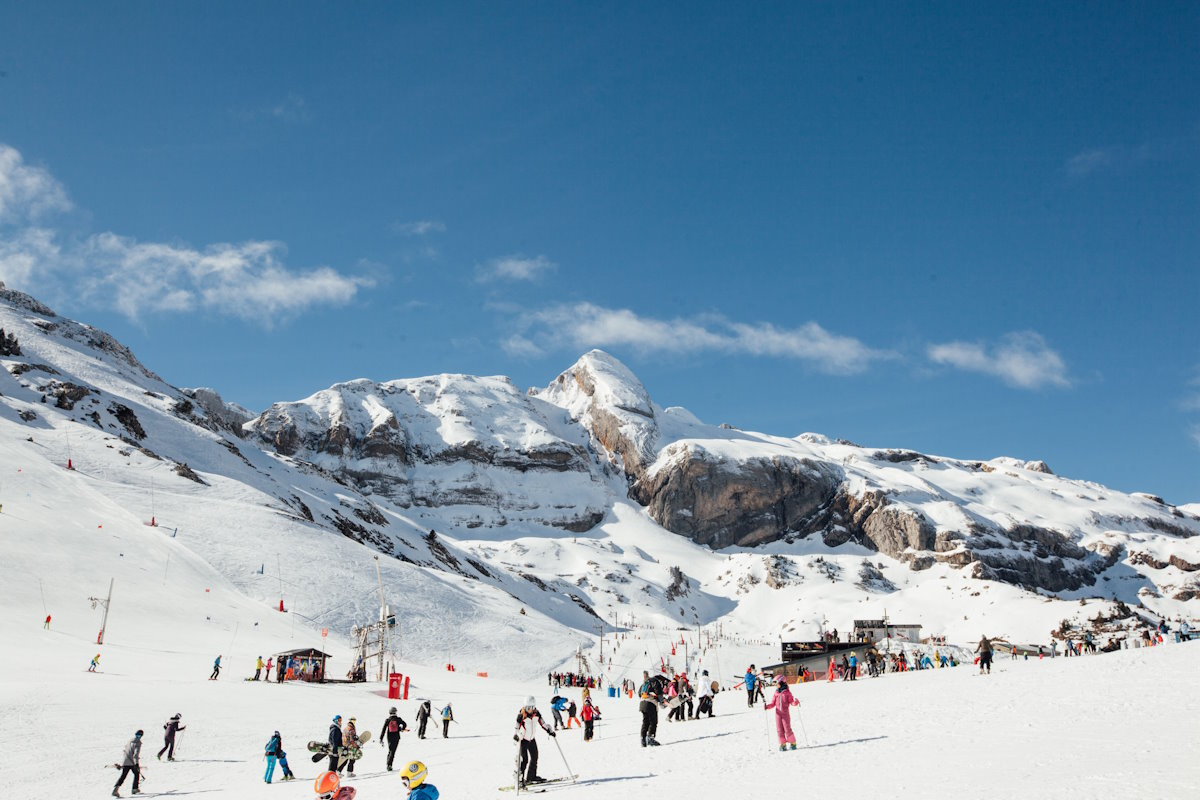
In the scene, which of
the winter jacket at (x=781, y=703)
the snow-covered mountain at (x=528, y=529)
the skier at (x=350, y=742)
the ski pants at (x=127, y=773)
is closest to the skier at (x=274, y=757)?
the skier at (x=350, y=742)

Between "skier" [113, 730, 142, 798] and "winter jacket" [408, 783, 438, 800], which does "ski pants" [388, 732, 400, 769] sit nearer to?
"skier" [113, 730, 142, 798]

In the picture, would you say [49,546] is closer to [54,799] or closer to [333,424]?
[54,799]

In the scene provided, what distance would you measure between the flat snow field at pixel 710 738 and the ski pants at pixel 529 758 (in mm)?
588

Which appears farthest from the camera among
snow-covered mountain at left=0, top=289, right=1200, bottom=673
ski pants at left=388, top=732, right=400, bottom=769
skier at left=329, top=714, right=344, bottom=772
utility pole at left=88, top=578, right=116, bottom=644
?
snow-covered mountain at left=0, top=289, right=1200, bottom=673

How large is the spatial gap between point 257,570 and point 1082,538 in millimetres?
181070

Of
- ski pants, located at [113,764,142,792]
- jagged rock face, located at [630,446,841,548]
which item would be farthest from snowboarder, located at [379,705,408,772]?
jagged rock face, located at [630,446,841,548]

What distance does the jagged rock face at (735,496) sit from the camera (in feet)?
611

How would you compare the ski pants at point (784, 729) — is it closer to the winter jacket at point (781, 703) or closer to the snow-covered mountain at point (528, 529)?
the winter jacket at point (781, 703)

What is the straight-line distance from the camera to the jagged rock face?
7328 inches

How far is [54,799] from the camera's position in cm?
1647

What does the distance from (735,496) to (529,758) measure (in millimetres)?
177679

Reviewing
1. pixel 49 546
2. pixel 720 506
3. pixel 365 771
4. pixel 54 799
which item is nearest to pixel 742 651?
pixel 49 546

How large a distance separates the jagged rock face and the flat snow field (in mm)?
155708

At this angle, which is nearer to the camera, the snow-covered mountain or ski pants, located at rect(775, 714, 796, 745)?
ski pants, located at rect(775, 714, 796, 745)
